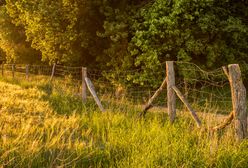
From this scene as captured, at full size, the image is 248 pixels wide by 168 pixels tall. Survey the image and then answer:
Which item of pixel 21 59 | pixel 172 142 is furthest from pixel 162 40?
pixel 21 59

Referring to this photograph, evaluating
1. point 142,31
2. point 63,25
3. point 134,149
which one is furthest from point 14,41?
point 134,149

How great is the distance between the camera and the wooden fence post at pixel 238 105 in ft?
21.5

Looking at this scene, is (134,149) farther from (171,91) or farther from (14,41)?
(14,41)

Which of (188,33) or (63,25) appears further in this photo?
(63,25)

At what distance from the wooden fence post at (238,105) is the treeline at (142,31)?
8986 millimetres

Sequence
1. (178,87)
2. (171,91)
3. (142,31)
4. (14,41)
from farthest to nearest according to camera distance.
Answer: (14,41)
(178,87)
(142,31)
(171,91)

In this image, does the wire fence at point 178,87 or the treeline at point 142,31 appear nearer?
the wire fence at point 178,87

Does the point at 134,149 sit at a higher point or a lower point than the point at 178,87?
lower

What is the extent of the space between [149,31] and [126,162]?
11.3 m

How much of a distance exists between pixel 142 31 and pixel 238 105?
1092 centimetres

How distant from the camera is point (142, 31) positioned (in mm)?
17109

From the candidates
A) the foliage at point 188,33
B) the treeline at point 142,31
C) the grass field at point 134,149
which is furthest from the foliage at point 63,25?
the grass field at point 134,149

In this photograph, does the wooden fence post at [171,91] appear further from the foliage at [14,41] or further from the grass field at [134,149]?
the foliage at [14,41]

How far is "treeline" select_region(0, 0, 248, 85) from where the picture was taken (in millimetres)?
16812
